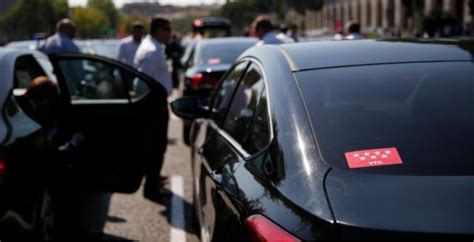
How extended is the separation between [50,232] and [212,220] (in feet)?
5.60

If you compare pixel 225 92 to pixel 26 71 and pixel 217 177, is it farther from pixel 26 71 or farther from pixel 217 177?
pixel 26 71

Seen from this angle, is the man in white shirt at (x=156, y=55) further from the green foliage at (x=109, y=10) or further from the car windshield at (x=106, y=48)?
the green foliage at (x=109, y=10)

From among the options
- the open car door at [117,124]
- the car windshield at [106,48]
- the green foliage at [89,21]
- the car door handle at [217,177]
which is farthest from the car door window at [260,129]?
the green foliage at [89,21]

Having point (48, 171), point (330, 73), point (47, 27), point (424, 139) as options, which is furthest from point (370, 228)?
point (47, 27)

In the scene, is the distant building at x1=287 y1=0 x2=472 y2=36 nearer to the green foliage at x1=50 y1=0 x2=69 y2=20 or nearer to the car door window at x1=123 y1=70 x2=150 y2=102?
the green foliage at x1=50 y1=0 x2=69 y2=20

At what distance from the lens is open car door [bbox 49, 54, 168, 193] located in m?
5.98

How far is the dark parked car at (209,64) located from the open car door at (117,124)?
2.96 m

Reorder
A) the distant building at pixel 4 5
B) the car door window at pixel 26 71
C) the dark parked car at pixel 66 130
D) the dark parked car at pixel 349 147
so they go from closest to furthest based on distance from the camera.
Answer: the dark parked car at pixel 349 147 < the dark parked car at pixel 66 130 < the car door window at pixel 26 71 < the distant building at pixel 4 5

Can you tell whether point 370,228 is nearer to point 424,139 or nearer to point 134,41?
point 424,139

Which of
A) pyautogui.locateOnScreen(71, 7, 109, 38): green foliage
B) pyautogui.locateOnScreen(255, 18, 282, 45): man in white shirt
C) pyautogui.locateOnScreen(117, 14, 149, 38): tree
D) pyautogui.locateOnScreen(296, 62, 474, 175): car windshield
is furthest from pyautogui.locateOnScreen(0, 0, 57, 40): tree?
pyautogui.locateOnScreen(296, 62, 474, 175): car windshield

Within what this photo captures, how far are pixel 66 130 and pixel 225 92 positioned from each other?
1.69 meters

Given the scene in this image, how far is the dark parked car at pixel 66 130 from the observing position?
4219 mm

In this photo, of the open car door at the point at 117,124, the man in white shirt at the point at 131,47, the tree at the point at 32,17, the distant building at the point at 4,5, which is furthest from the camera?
the distant building at the point at 4,5

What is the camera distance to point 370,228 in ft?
7.11
